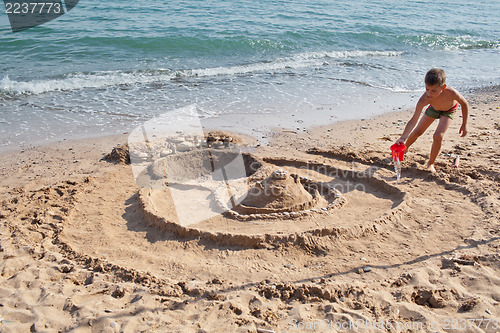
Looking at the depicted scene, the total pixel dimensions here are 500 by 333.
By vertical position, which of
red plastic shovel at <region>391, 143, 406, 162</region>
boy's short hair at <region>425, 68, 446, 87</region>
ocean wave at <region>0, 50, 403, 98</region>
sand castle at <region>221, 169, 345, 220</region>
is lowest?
sand castle at <region>221, 169, 345, 220</region>

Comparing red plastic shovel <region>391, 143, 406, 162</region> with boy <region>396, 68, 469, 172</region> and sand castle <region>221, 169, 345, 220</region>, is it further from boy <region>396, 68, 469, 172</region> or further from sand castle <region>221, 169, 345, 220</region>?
sand castle <region>221, 169, 345, 220</region>

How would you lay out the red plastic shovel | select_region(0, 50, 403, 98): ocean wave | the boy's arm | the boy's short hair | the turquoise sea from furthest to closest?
select_region(0, 50, 403, 98): ocean wave < the turquoise sea < the boy's arm < the red plastic shovel < the boy's short hair

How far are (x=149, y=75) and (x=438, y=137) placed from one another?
755cm

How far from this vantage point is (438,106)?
503cm

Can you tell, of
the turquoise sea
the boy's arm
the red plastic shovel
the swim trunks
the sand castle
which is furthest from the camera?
the turquoise sea

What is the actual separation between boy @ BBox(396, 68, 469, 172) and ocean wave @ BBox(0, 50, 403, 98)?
6337mm

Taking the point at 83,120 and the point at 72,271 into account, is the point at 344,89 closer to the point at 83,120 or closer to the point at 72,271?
the point at 83,120

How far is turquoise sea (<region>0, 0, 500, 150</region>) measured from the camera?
755 centimetres

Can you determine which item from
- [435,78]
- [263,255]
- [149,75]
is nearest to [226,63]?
[149,75]

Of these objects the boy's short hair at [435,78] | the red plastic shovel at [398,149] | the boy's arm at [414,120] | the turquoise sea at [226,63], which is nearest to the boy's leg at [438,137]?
the boy's arm at [414,120]

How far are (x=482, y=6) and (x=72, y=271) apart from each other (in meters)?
27.2

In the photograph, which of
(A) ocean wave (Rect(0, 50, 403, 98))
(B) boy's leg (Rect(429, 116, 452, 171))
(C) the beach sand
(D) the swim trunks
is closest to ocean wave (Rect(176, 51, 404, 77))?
(A) ocean wave (Rect(0, 50, 403, 98))

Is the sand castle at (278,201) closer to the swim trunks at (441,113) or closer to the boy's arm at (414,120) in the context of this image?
the boy's arm at (414,120)

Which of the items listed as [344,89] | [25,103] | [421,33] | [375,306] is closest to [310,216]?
[375,306]
